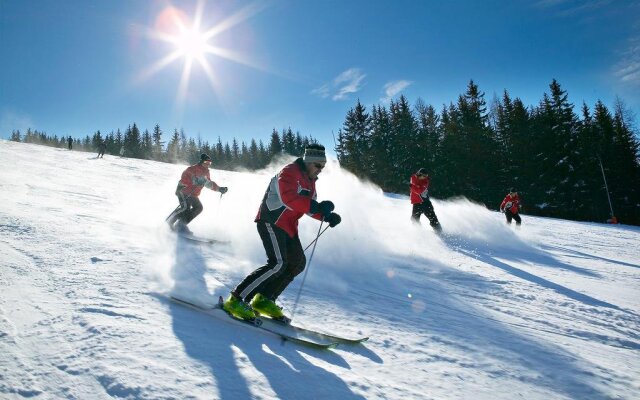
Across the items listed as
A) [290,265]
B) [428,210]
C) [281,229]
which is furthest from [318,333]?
[428,210]

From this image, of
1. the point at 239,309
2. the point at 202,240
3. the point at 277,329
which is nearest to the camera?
the point at 277,329

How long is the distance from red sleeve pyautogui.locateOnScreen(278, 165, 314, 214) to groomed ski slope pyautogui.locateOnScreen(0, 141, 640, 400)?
1.31m

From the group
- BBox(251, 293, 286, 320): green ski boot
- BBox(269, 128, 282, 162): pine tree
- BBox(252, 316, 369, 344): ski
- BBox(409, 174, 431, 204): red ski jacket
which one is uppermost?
BBox(269, 128, 282, 162): pine tree

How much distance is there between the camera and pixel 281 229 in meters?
3.94

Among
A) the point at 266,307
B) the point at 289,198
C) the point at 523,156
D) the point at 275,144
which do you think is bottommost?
the point at 266,307

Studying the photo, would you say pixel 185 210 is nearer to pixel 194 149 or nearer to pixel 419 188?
pixel 419 188

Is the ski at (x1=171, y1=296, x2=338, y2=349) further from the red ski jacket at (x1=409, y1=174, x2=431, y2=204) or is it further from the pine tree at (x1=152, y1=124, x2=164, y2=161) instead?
the pine tree at (x1=152, y1=124, x2=164, y2=161)

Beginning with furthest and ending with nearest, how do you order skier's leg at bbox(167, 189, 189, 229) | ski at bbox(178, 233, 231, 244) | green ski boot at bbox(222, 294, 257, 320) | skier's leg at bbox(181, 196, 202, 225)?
skier's leg at bbox(181, 196, 202, 225) < skier's leg at bbox(167, 189, 189, 229) < ski at bbox(178, 233, 231, 244) < green ski boot at bbox(222, 294, 257, 320)

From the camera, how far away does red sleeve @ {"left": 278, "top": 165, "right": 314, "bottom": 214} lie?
374 cm

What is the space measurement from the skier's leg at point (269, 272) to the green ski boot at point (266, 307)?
0.06 meters

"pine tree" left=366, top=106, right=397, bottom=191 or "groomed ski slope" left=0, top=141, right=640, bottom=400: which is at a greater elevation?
"pine tree" left=366, top=106, right=397, bottom=191

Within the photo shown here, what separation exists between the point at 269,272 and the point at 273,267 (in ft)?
0.23

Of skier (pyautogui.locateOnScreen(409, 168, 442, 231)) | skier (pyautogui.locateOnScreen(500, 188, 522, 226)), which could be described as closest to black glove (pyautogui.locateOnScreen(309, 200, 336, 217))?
skier (pyautogui.locateOnScreen(409, 168, 442, 231))

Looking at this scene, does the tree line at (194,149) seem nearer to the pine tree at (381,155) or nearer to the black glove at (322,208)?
the pine tree at (381,155)
